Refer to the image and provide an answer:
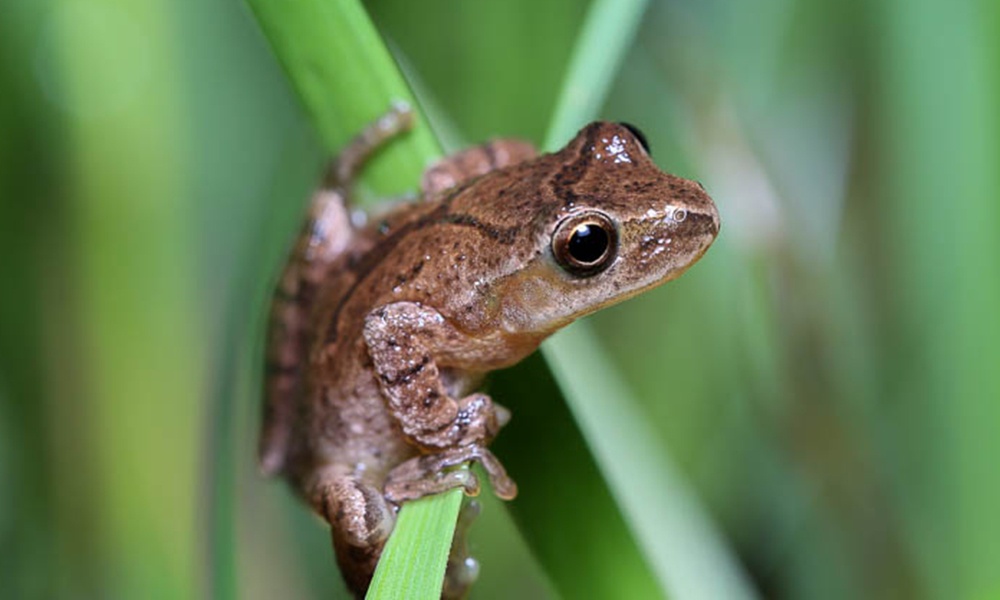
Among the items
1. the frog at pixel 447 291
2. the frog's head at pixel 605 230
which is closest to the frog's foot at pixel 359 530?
the frog at pixel 447 291

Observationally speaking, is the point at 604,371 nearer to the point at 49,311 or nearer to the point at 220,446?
the point at 220,446

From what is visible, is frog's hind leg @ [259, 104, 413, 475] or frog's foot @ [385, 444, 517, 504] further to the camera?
frog's hind leg @ [259, 104, 413, 475]

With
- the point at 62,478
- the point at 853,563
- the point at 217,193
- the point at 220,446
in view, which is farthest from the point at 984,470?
the point at 62,478

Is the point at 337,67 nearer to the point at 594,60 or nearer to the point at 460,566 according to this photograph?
the point at 594,60

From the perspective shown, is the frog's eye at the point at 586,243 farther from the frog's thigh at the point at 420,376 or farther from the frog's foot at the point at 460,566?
the frog's foot at the point at 460,566

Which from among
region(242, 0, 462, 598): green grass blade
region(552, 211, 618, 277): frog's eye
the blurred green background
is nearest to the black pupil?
region(552, 211, 618, 277): frog's eye

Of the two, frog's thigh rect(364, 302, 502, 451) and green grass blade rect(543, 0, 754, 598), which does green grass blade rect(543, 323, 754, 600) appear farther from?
frog's thigh rect(364, 302, 502, 451)
